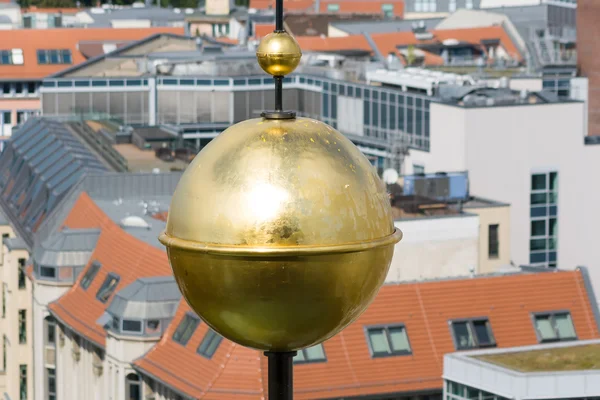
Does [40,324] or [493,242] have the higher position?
Answer: [493,242]

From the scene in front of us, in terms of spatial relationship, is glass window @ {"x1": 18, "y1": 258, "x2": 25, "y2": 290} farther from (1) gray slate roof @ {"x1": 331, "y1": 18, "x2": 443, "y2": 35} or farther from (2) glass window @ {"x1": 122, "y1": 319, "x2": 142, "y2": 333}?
(1) gray slate roof @ {"x1": 331, "y1": 18, "x2": 443, "y2": 35}

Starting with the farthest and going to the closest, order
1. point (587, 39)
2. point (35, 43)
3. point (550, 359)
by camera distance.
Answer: point (35, 43), point (587, 39), point (550, 359)

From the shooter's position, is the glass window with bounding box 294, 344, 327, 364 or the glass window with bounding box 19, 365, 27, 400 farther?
the glass window with bounding box 19, 365, 27, 400

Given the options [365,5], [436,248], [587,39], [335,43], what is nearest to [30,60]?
[335,43]

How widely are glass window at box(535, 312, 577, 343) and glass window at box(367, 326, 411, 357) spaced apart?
4.32m

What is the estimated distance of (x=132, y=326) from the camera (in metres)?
62.5

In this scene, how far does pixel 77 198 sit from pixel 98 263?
9.17 metres

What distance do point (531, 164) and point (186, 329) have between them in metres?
37.2

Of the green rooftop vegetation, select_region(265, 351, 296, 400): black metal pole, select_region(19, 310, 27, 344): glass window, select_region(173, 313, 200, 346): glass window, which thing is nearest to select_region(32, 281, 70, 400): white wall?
select_region(19, 310, 27, 344): glass window

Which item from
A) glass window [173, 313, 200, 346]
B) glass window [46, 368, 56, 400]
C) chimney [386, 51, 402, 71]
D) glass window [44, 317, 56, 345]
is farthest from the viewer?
chimney [386, 51, 402, 71]

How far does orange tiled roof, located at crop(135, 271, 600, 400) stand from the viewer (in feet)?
182

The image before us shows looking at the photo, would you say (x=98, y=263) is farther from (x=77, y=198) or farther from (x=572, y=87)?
(x=572, y=87)

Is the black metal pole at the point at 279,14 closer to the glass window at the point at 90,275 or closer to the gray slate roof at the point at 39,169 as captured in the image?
the glass window at the point at 90,275

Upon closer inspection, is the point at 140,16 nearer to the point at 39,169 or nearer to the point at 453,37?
the point at 453,37
